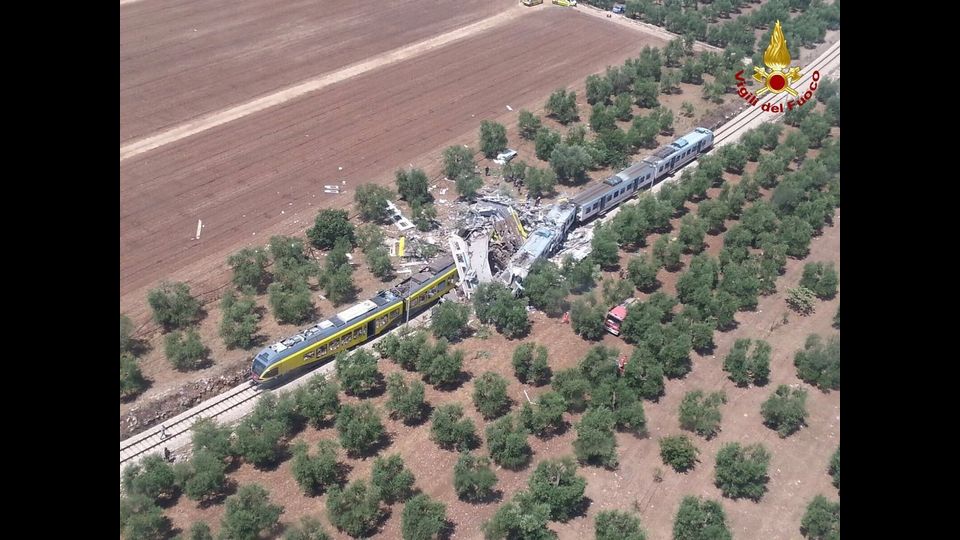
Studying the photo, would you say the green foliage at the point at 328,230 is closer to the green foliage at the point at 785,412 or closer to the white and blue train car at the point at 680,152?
the white and blue train car at the point at 680,152

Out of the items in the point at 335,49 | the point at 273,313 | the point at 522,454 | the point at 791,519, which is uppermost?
the point at 335,49

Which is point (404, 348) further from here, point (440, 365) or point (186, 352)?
point (186, 352)

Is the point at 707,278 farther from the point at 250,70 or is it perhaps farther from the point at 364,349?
the point at 250,70

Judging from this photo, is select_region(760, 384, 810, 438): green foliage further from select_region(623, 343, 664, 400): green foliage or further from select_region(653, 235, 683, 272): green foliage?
select_region(653, 235, 683, 272): green foliage

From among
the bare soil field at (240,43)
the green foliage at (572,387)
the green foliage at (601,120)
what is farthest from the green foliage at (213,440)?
the green foliage at (601,120)

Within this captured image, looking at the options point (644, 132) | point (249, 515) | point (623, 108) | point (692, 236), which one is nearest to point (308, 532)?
point (249, 515)

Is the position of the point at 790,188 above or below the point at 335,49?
below

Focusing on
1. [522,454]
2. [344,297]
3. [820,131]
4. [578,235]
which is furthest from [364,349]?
[820,131]
